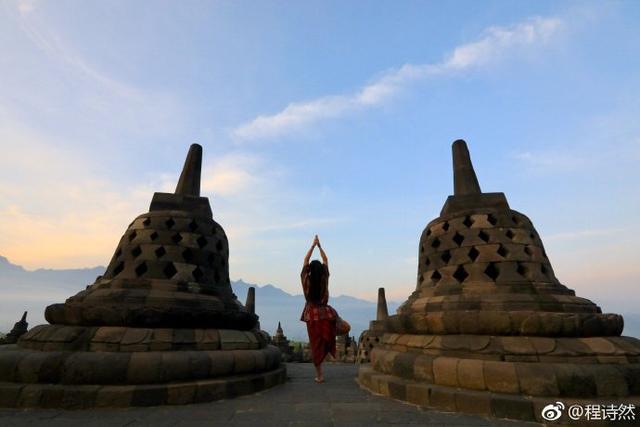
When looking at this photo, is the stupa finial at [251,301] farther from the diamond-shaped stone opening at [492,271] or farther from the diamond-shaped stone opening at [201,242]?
the diamond-shaped stone opening at [492,271]

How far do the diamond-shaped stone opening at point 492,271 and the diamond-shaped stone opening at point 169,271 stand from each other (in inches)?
275

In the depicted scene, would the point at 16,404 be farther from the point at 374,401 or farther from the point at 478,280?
the point at 478,280

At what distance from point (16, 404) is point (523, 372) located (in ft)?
26.0

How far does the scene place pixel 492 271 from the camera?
7.17 metres

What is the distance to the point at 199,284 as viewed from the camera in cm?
779

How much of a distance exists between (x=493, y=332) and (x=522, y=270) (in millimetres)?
1876

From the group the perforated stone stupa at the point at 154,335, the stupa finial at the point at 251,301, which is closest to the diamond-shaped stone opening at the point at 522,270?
the perforated stone stupa at the point at 154,335

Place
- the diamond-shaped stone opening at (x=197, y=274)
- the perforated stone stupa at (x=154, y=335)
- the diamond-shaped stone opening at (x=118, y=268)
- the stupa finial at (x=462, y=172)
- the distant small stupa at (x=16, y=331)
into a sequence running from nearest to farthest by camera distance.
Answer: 1. the perforated stone stupa at (x=154, y=335)
2. the diamond-shaped stone opening at (x=118, y=268)
3. the diamond-shaped stone opening at (x=197, y=274)
4. the stupa finial at (x=462, y=172)
5. the distant small stupa at (x=16, y=331)

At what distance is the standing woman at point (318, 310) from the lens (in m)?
7.09

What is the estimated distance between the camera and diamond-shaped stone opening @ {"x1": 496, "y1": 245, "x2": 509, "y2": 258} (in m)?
7.26

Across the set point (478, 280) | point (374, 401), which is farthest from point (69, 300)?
point (478, 280)

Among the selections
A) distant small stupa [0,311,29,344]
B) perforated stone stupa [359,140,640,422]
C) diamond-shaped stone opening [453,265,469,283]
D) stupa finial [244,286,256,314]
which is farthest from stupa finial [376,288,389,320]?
distant small stupa [0,311,29,344]

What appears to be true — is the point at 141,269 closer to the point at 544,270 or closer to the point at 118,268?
the point at 118,268

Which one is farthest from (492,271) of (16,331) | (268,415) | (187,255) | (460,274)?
(16,331)
